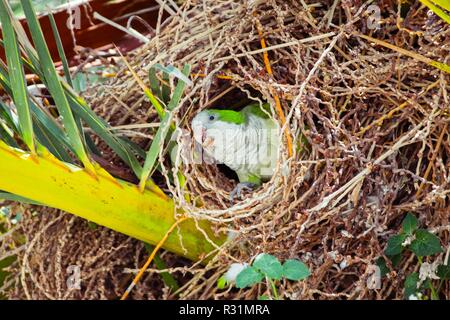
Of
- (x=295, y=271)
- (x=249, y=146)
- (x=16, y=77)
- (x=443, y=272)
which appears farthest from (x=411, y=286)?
(x=16, y=77)

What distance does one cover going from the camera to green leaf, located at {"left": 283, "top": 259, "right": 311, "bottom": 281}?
95 centimetres

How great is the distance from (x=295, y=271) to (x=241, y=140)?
0.23 meters

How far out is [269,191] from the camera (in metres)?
1.02

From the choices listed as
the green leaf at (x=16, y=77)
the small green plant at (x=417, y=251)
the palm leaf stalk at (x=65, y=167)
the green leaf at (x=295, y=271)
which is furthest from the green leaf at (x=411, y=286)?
the green leaf at (x=16, y=77)

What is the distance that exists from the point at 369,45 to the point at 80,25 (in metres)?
0.59

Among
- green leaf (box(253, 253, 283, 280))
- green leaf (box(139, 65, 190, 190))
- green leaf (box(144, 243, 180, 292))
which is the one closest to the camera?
green leaf (box(253, 253, 283, 280))

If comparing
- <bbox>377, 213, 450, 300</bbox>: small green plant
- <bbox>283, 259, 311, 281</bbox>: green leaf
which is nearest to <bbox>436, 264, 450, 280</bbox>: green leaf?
<bbox>377, 213, 450, 300</bbox>: small green plant

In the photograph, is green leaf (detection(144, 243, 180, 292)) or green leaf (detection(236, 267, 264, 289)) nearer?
green leaf (detection(236, 267, 264, 289))

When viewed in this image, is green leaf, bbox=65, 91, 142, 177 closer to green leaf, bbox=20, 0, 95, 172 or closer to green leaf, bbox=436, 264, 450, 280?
green leaf, bbox=20, 0, 95, 172

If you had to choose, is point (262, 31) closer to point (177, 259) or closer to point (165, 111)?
point (165, 111)

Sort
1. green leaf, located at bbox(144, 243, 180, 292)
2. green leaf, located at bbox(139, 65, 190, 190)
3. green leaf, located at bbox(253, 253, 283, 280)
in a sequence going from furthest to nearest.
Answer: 1. green leaf, located at bbox(144, 243, 180, 292)
2. green leaf, located at bbox(139, 65, 190, 190)
3. green leaf, located at bbox(253, 253, 283, 280)

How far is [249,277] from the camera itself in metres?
0.94

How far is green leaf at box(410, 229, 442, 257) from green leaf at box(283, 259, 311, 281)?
15 cm

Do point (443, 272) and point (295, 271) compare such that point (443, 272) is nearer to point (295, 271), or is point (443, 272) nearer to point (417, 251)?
point (417, 251)
